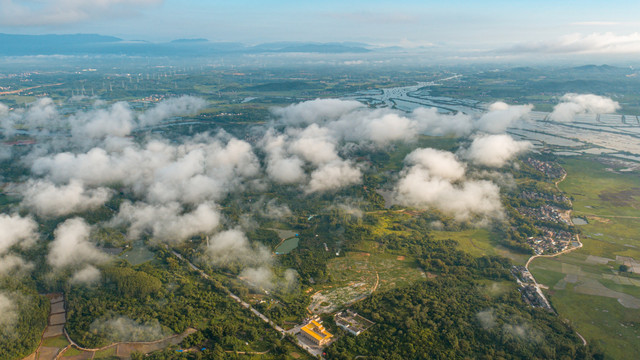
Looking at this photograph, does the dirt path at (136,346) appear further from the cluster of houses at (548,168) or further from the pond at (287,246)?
the cluster of houses at (548,168)

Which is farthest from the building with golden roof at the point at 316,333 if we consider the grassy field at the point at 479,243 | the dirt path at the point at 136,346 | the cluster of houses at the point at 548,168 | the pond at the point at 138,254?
the cluster of houses at the point at 548,168

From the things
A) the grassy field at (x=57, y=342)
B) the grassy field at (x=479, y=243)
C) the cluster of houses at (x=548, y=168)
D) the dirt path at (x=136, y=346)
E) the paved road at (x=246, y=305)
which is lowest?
the grassy field at (x=57, y=342)

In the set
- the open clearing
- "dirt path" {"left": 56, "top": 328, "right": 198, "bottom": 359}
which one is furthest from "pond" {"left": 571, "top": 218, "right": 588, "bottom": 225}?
"dirt path" {"left": 56, "top": 328, "right": 198, "bottom": 359}

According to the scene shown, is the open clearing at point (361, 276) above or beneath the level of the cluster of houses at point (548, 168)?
beneath

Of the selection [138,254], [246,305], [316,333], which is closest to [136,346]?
[246,305]

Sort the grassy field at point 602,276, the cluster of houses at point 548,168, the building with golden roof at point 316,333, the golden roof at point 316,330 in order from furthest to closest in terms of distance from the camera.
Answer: the cluster of houses at point 548,168 < the grassy field at point 602,276 < the golden roof at point 316,330 < the building with golden roof at point 316,333

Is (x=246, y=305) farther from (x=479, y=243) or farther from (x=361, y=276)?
(x=479, y=243)

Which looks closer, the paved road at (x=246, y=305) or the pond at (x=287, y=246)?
the paved road at (x=246, y=305)
